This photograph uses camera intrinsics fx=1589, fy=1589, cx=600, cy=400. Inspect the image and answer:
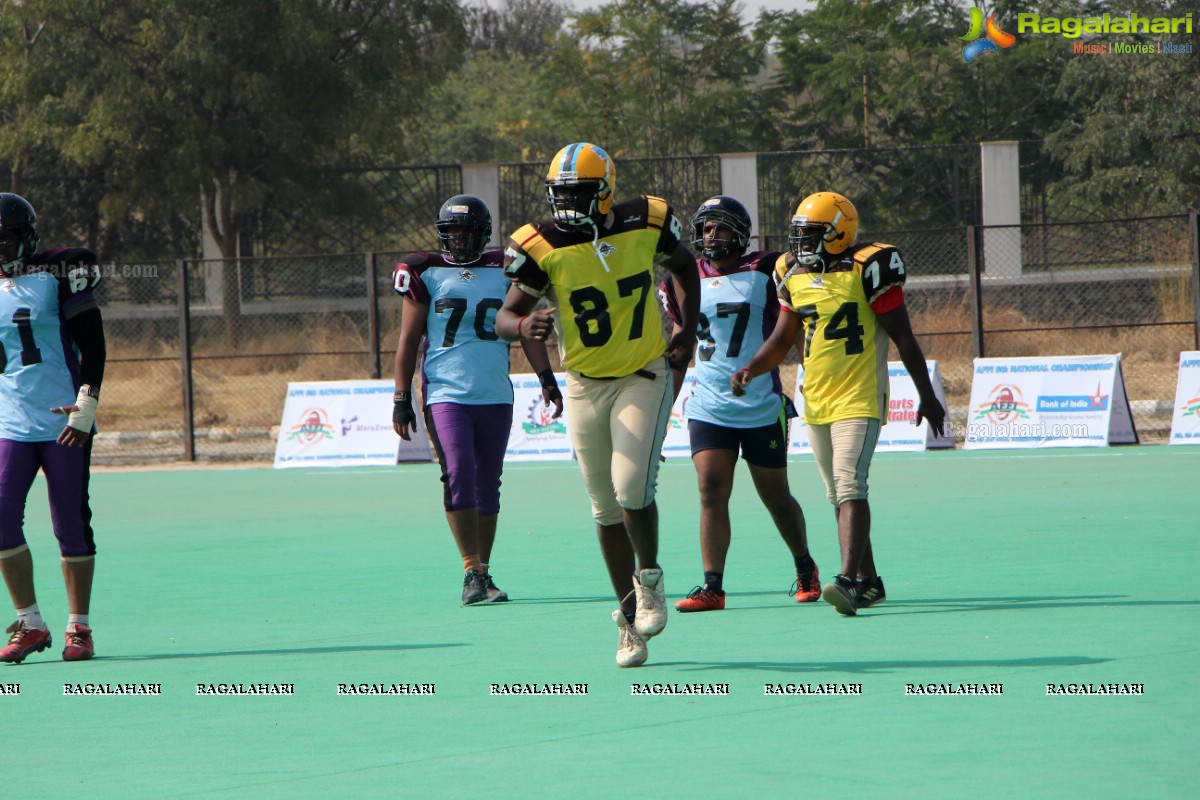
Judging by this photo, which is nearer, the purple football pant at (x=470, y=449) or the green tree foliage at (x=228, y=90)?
the purple football pant at (x=470, y=449)

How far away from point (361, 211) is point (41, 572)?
23053mm

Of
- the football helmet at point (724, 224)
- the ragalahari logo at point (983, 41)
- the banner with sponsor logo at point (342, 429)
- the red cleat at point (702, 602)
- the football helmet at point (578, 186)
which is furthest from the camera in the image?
the ragalahari logo at point (983, 41)

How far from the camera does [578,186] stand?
267 inches

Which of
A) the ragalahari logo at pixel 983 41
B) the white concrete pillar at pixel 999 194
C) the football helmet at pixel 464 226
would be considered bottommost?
the football helmet at pixel 464 226

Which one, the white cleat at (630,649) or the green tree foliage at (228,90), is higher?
the green tree foliage at (228,90)

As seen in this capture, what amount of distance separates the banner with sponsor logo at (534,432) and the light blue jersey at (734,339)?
1046 centimetres

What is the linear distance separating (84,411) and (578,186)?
261cm

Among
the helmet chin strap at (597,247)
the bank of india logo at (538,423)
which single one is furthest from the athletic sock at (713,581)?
the bank of india logo at (538,423)

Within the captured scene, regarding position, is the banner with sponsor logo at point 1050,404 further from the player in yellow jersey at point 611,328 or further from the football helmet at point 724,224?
the player in yellow jersey at point 611,328

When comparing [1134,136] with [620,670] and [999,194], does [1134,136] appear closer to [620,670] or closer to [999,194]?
[999,194]

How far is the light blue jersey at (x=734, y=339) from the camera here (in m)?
8.79

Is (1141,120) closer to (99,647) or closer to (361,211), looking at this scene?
(361,211)

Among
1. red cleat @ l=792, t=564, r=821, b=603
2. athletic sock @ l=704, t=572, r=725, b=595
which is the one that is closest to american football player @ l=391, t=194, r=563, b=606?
athletic sock @ l=704, t=572, r=725, b=595

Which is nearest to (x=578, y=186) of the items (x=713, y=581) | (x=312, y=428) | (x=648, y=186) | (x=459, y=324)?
(x=713, y=581)
